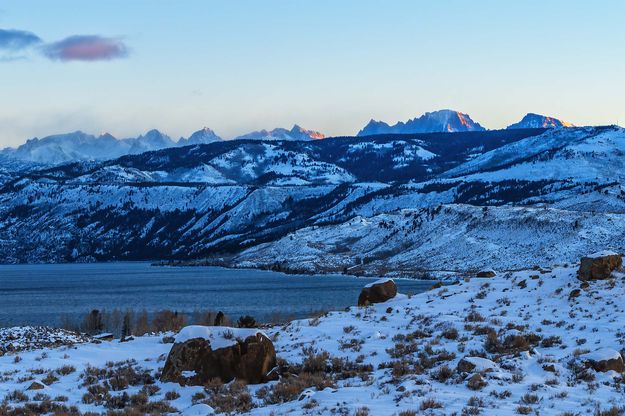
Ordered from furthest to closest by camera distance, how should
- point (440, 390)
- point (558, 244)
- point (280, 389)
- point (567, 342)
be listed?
1. point (558, 244)
2. point (567, 342)
3. point (280, 389)
4. point (440, 390)

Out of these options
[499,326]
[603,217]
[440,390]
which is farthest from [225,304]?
[603,217]

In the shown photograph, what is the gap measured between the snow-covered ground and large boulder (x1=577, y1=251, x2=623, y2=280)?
2.59ft

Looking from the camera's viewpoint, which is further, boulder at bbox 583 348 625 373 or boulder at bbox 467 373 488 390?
boulder at bbox 583 348 625 373

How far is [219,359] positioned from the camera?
23.3m

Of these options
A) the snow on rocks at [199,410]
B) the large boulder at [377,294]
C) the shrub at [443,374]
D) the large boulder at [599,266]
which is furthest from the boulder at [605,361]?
the large boulder at [377,294]

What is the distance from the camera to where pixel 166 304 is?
370 ft

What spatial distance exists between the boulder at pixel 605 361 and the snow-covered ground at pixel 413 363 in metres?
0.13

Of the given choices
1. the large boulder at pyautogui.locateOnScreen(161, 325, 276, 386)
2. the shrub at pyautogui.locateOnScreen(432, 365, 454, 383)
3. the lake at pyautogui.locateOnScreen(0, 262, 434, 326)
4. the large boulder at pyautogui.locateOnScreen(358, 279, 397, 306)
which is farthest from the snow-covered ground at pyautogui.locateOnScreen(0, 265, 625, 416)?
the lake at pyautogui.locateOnScreen(0, 262, 434, 326)

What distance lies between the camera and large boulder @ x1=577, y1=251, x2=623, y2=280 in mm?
34938

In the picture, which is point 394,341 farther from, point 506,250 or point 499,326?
Result: point 506,250

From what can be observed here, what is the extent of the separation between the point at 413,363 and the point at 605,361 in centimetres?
625

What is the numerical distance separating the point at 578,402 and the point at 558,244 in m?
161

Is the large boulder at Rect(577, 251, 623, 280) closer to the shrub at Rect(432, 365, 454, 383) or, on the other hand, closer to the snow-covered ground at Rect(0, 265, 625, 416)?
the snow-covered ground at Rect(0, 265, 625, 416)

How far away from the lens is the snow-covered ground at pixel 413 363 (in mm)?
18219
